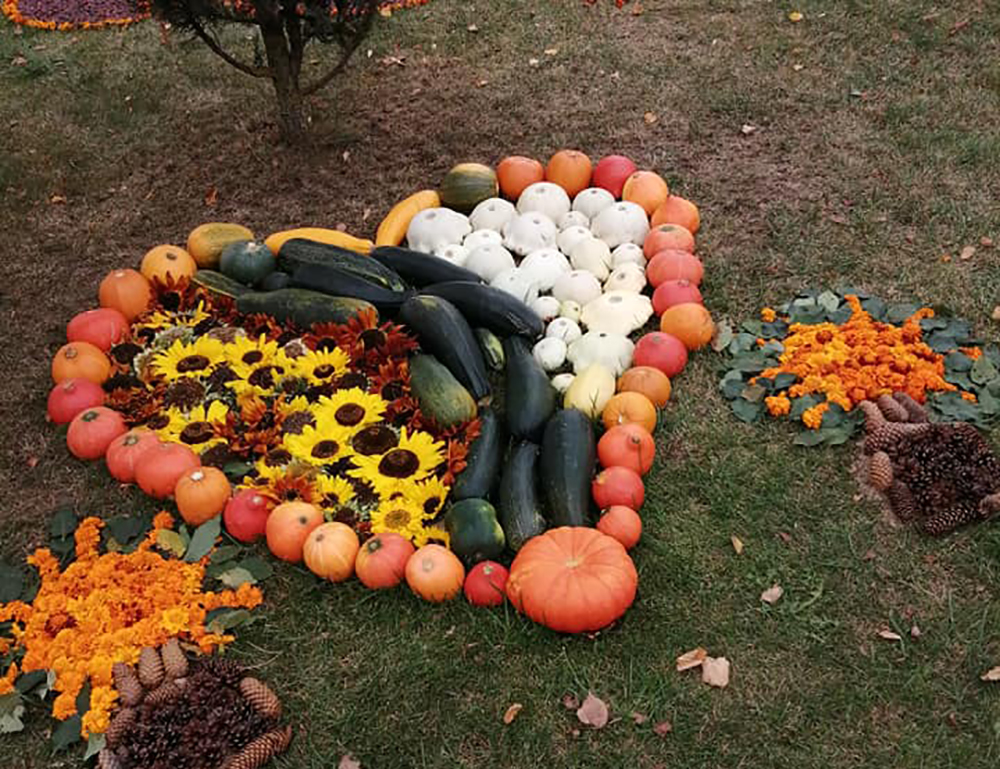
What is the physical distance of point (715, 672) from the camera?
3609mm

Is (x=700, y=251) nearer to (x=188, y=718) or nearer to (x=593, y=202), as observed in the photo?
(x=593, y=202)

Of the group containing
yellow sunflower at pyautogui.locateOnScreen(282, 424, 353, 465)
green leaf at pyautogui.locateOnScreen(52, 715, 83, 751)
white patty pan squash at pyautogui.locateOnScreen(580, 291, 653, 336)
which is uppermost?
white patty pan squash at pyautogui.locateOnScreen(580, 291, 653, 336)

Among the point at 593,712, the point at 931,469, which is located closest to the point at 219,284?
the point at 593,712

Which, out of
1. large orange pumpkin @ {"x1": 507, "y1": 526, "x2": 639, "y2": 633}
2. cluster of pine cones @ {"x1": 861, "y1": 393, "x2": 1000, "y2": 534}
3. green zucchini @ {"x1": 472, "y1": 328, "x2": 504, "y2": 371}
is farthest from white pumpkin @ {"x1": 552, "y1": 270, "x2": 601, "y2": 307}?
large orange pumpkin @ {"x1": 507, "y1": 526, "x2": 639, "y2": 633}

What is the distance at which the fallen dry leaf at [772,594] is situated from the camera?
152 inches

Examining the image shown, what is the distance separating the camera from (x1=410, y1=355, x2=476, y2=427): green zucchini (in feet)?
14.7

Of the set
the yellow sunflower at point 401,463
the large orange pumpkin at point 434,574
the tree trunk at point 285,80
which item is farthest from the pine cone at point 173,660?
the tree trunk at point 285,80

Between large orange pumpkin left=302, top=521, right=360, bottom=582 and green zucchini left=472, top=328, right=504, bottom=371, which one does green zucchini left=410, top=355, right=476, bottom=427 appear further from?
large orange pumpkin left=302, top=521, right=360, bottom=582

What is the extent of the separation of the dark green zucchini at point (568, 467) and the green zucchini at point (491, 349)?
24.3 inches

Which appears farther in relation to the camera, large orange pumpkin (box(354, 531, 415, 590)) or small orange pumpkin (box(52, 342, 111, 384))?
small orange pumpkin (box(52, 342, 111, 384))

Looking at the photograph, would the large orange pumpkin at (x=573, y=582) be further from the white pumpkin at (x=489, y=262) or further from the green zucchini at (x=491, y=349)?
the white pumpkin at (x=489, y=262)

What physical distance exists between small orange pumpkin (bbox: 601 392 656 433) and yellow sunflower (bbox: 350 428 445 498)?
0.82m

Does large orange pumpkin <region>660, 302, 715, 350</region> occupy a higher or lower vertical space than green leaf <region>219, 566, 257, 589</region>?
higher

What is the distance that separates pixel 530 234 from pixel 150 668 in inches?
126
